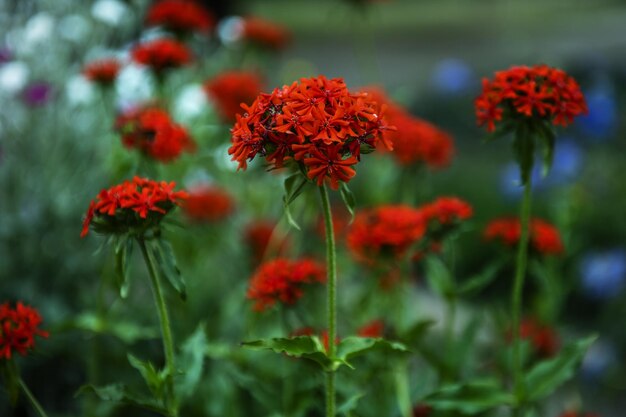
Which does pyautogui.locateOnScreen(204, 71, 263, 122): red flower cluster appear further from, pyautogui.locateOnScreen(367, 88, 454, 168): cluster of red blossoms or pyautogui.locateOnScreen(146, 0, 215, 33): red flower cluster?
pyautogui.locateOnScreen(367, 88, 454, 168): cluster of red blossoms

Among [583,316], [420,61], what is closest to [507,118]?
[583,316]

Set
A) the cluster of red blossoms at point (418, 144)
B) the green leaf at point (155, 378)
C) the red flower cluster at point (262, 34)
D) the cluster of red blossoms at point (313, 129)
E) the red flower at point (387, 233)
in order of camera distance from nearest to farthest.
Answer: the cluster of red blossoms at point (313, 129), the green leaf at point (155, 378), the red flower at point (387, 233), the cluster of red blossoms at point (418, 144), the red flower cluster at point (262, 34)

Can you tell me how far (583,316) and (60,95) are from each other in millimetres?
2301

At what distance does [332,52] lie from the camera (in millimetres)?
8359

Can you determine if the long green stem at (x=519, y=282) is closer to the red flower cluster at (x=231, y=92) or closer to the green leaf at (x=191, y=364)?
the green leaf at (x=191, y=364)

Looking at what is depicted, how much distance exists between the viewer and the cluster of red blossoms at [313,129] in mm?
1106

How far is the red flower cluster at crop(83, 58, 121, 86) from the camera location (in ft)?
6.64

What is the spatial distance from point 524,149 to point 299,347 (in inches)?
22.0

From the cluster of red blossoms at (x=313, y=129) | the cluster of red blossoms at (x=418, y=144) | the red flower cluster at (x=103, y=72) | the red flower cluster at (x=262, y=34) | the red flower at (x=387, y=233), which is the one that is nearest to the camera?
the cluster of red blossoms at (x=313, y=129)

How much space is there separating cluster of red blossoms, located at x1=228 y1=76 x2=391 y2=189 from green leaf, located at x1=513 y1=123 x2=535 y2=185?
14.2 inches

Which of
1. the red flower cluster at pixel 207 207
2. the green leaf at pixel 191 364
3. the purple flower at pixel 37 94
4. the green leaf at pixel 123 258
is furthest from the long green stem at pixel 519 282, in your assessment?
the purple flower at pixel 37 94

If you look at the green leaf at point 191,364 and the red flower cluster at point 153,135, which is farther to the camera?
the red flower cluster at point 153,135

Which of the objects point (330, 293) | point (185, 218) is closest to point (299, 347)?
point (330, 293)

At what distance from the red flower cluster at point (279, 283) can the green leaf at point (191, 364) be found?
0.17 meters
